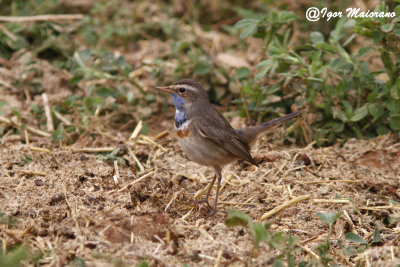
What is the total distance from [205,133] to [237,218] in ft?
4.94

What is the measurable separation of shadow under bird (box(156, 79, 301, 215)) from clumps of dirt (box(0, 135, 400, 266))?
390mm

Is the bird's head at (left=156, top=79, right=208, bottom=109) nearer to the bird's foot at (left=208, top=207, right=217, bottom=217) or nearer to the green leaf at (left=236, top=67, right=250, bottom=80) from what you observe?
the bird's foot at (left=208, top=207, right=217, bottom=217)

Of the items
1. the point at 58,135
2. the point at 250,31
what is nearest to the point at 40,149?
the point at 58,135

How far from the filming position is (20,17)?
8211 millimetres

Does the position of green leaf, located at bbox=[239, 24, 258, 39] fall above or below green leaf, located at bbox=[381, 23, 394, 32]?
below

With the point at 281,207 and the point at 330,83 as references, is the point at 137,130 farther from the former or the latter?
the point at 330,83

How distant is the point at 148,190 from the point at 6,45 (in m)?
4.14

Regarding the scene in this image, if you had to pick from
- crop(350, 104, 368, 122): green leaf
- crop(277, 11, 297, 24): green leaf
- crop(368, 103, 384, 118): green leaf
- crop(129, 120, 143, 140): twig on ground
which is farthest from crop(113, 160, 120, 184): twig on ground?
crop(368, 103, 384, 118): green leaf

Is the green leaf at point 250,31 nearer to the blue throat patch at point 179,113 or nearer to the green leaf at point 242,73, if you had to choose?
the green leaf at point 242,73

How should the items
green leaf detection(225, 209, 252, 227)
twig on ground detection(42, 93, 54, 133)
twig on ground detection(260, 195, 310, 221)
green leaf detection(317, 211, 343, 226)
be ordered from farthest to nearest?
twig on ground detection(42, 93, 54, 133)
twig on ground detection(260, 195, 310, 221)
green leaf detection(317, 211, 343, 226)
green leaf detection(225, 209, 252, 227)

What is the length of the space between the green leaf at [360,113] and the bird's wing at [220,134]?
157cm

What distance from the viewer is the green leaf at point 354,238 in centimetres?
461

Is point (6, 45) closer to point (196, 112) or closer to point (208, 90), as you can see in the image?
point (208, 90)

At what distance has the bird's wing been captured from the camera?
17.9ft
